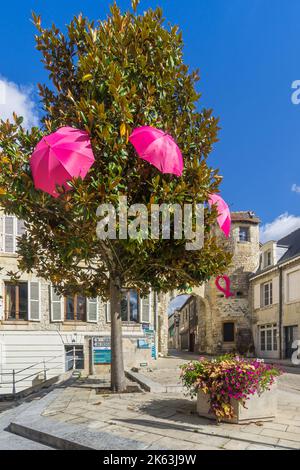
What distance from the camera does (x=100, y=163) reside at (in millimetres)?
7301

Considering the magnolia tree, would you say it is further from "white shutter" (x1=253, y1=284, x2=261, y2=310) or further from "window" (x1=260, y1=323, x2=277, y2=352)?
"white shutter" (x1=253, y1=284, x2=261, y2=310)

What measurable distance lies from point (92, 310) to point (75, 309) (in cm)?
83

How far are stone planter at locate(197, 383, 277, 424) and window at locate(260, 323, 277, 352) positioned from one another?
20.2 m

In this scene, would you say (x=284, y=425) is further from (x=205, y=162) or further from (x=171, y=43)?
(x=171, y=43)

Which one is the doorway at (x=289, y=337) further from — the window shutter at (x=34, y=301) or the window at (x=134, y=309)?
the window shutter at (x=34, y=301)

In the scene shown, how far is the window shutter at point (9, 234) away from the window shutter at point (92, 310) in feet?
14.7

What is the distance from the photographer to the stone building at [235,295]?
2859 centimetres

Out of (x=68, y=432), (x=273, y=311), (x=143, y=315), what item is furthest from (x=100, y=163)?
(x=273, y=311)

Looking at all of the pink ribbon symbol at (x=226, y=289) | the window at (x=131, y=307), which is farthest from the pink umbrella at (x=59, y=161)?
the pink ribbon symbol at (x=226, y=289)

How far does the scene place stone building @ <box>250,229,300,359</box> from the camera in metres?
22.9

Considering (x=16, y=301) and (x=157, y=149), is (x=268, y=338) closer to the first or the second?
(x=16, y=301)

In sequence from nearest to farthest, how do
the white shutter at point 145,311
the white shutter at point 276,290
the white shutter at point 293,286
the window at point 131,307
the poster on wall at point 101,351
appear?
the poster on wall at point 101,351 < the window at point 131,307 < the white shutter at point 145,311 < the white shutter at point 293,286 < the white shutter at point 276,290

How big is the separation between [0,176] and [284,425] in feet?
20.9

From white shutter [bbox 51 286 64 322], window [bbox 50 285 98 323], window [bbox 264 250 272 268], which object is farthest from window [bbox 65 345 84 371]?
window [bbox 264 250 272 268]
